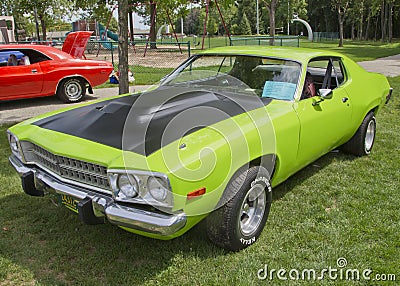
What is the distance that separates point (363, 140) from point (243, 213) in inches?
104

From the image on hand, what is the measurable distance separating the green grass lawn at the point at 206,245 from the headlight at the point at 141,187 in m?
0.65

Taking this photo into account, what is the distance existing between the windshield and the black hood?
245mm

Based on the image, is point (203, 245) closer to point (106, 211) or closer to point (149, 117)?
point (106, 211)

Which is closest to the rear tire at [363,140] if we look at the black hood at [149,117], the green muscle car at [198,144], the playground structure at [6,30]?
the green muscle car at [198,144]

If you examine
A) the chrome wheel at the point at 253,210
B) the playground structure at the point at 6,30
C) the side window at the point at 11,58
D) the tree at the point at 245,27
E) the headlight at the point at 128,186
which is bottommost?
the chrome wheel at the point at 253,210

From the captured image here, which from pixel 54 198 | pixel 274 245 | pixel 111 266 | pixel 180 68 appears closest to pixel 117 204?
pixel 111 266

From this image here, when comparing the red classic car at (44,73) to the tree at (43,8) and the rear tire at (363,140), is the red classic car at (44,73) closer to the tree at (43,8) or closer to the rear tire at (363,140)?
the rear tire at (363,140)

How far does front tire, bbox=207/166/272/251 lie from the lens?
9.28 feet

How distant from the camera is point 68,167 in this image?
2926 mm

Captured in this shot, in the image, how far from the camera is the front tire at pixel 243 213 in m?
2.83

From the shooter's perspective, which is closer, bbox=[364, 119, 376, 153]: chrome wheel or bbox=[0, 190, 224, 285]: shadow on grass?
bbox=[0, 190, 224, 285]: shadow on grass

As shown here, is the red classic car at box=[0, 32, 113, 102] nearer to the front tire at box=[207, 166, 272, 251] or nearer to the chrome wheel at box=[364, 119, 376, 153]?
the chrome wheel at box=[364, 119, 376, 153]

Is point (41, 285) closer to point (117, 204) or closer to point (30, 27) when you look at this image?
point (117, 204)

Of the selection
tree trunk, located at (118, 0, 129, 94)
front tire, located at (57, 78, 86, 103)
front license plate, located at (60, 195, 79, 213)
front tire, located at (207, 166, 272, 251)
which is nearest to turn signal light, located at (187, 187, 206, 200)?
front tire, located at (207, 166, 272, 251)
